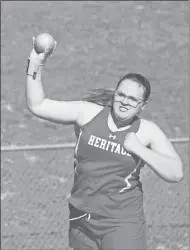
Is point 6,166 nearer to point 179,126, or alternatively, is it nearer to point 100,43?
point 179,126

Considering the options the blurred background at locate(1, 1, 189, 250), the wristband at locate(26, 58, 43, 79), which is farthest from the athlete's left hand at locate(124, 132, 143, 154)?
A: the blurred background at locate(1, 1, 189, 250)

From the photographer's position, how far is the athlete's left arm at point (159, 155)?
4.23m

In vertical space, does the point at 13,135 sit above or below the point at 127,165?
below

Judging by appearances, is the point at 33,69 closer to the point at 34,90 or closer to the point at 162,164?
the point at 34,90

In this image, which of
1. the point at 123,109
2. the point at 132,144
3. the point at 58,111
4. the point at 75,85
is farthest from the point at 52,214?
the point at 75,85

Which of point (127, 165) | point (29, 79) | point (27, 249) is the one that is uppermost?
point (29, 79)

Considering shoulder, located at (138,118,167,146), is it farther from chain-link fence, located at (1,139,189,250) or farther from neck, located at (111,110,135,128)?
chain-link fence, located at (1,139,189,250)

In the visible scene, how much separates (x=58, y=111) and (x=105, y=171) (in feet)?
1.52

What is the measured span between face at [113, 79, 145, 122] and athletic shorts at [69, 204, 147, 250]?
63 cm

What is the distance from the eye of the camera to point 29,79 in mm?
4453

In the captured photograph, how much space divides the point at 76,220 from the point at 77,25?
12176 mm

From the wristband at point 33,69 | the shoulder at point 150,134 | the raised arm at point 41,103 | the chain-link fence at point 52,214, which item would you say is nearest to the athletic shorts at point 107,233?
the shoulder at point 150,134

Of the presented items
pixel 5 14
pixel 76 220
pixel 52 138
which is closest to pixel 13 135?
pixel 52 138

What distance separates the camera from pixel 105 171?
14.5ft
